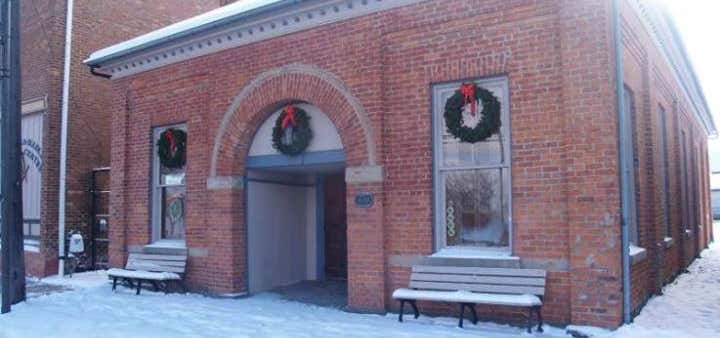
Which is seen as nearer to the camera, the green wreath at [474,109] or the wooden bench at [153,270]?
the green wreath at [474,109]

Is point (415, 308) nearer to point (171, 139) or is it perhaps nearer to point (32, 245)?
point (171, 139)

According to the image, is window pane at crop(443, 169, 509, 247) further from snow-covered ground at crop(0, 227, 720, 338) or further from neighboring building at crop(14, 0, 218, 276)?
neighboring building at crop(14, 0, 218, 276)

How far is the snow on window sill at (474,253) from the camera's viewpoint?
311 inches

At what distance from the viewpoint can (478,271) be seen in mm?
7898

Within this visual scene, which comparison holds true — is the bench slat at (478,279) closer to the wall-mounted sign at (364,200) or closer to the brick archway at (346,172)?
the brick archway at (346,172)

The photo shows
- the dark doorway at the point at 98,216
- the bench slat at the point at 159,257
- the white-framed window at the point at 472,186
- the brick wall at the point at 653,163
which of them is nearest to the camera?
the white-framed window at the point at 472,186

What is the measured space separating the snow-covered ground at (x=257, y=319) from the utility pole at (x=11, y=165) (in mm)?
613

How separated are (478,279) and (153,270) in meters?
6.38

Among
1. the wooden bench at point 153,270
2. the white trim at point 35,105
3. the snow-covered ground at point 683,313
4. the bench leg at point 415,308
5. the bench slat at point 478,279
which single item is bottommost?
the snow-covered ground at point 683,313

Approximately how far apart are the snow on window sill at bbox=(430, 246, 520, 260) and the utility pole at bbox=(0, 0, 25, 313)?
272 inches

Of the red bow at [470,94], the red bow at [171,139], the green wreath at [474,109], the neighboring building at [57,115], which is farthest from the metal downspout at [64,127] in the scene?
the red bow at [470,94]

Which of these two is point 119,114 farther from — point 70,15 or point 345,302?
point 345,302

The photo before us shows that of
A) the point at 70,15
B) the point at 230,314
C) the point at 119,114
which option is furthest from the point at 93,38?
the point at 230,314

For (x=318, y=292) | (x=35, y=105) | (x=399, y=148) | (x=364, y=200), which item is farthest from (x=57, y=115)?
(x=399, y=148)
